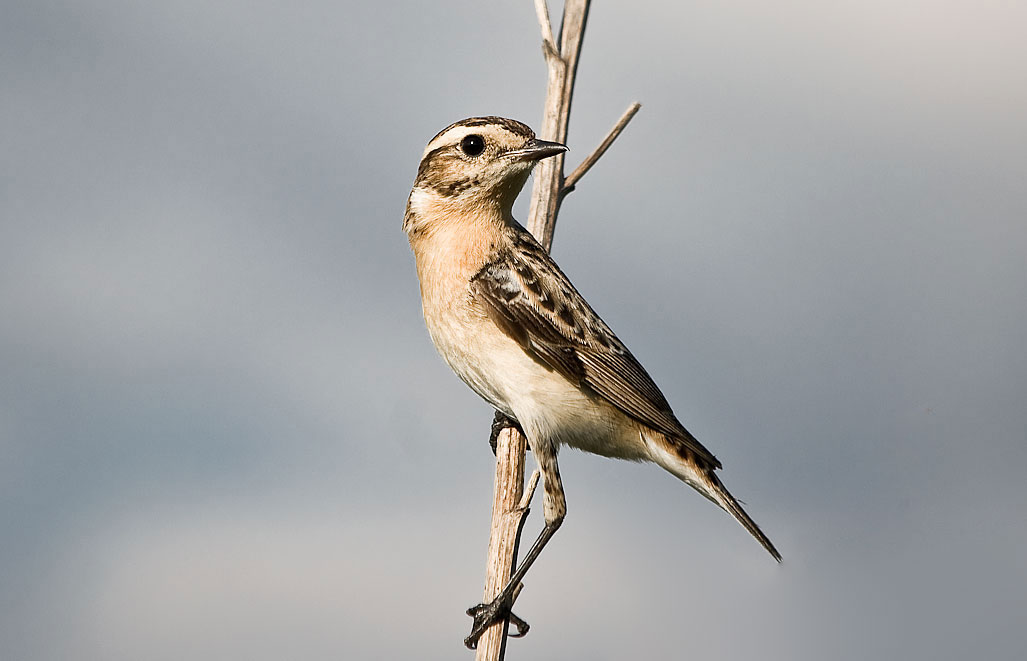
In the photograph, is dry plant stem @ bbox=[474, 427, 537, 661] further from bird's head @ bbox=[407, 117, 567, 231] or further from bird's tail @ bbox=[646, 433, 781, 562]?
bird's head @ bbox=[407, 117, 567, 231]

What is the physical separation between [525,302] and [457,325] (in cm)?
56

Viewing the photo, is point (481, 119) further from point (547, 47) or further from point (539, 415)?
point (539, 415)

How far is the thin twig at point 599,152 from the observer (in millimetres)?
7266

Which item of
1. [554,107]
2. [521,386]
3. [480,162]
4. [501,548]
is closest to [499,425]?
[521,386]

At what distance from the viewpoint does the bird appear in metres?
6.61

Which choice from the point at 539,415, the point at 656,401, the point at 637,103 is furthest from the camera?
the point at 637,103

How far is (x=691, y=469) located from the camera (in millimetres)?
6953

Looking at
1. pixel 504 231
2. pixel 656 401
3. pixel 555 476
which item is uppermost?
pixel 504 231

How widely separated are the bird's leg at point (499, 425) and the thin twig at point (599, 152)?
1994 millimetres

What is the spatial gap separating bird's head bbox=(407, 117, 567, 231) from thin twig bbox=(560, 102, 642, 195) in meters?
0.60

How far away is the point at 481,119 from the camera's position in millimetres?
6602

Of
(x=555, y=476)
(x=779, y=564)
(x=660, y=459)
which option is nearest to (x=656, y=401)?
(x=660, y=459)

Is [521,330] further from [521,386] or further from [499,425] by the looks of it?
[499,425]

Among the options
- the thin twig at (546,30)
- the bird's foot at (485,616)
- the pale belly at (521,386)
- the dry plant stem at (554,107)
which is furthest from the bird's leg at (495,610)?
the thin twig at (546,30)
